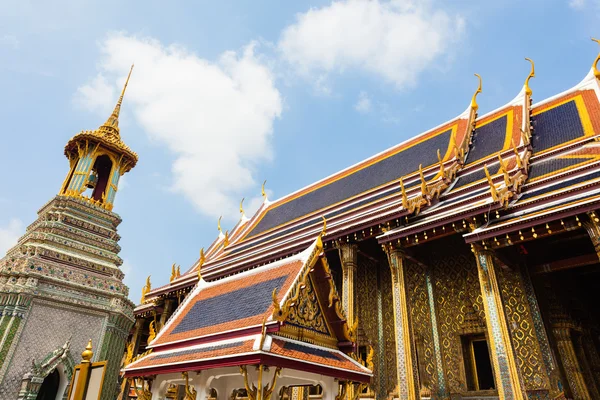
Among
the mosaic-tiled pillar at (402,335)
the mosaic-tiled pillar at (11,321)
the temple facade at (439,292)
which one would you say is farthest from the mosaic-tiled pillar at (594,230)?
the mosaic-tiled pillar at (11,321)

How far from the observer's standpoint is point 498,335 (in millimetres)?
6656

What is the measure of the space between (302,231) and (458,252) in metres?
5.13

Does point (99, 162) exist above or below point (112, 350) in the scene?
above

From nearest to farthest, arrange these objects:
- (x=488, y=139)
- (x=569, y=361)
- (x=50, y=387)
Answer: (x=569, y=361) < (x=50, y=387) < (x=488, y=139)

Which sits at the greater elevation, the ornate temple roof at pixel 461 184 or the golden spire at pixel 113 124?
the golden spire at pixel 113 124

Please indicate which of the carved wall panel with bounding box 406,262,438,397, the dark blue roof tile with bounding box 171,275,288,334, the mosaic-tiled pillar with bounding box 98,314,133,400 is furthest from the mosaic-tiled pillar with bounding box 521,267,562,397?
the mosaic-tiled pillar with bounding box 98,314,133,400

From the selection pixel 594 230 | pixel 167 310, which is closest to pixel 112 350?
pixel 167 310

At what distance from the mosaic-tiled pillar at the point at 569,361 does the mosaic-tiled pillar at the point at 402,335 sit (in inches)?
108

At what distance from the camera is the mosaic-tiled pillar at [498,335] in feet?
20.4

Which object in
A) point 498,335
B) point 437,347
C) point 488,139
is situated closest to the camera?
point 498,335

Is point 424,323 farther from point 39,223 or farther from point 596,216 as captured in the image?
point 39,223

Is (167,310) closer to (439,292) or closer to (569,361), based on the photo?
(439,292)

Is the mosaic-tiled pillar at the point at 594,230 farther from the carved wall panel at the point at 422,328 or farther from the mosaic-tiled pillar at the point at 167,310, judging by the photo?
the mosaic-tiled pillar at the point at 167,310

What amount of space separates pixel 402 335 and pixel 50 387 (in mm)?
10266
